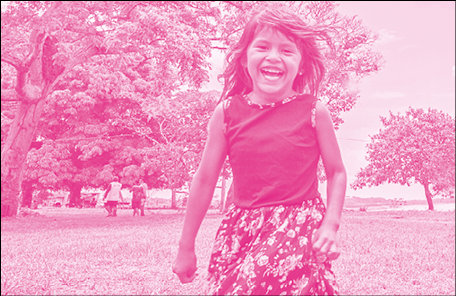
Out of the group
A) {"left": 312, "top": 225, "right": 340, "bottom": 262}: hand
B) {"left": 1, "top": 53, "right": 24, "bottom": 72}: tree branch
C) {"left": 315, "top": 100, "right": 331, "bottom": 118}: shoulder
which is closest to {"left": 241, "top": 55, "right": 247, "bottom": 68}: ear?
{"left": 315, "top": 100, "right": 331, "bottom": 118}: shoulder

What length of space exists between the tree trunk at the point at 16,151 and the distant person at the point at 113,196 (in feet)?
1.49

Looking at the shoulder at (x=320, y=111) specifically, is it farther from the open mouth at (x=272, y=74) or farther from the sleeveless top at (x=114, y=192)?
the sleeveless top at (x=114, y=192)

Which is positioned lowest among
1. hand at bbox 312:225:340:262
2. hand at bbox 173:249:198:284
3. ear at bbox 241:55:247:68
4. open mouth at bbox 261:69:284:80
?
hand at bbox 173:249:198:284

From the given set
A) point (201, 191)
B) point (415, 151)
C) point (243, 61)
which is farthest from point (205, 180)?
point (415, 151)

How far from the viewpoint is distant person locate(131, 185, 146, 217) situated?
205cm

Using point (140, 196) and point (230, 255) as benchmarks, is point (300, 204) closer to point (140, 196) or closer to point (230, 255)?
point (230, 255)

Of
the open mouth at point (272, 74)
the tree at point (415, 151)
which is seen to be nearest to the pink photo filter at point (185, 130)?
the open mouth at point (272, 74)

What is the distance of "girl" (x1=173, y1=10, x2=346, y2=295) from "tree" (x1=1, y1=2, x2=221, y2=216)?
12.1 inches

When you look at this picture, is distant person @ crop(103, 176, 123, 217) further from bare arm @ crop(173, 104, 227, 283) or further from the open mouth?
the open mouth

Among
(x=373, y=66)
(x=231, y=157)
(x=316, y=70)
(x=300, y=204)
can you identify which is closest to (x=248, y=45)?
(x=316, y=70)

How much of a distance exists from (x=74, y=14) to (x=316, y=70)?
0.76m

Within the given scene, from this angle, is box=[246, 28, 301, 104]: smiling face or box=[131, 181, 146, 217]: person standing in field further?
box=[131, 181, 146, 217]: person standing in field

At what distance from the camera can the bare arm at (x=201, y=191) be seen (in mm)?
1623

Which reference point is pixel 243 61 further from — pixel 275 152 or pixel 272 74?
pixel 275 152
